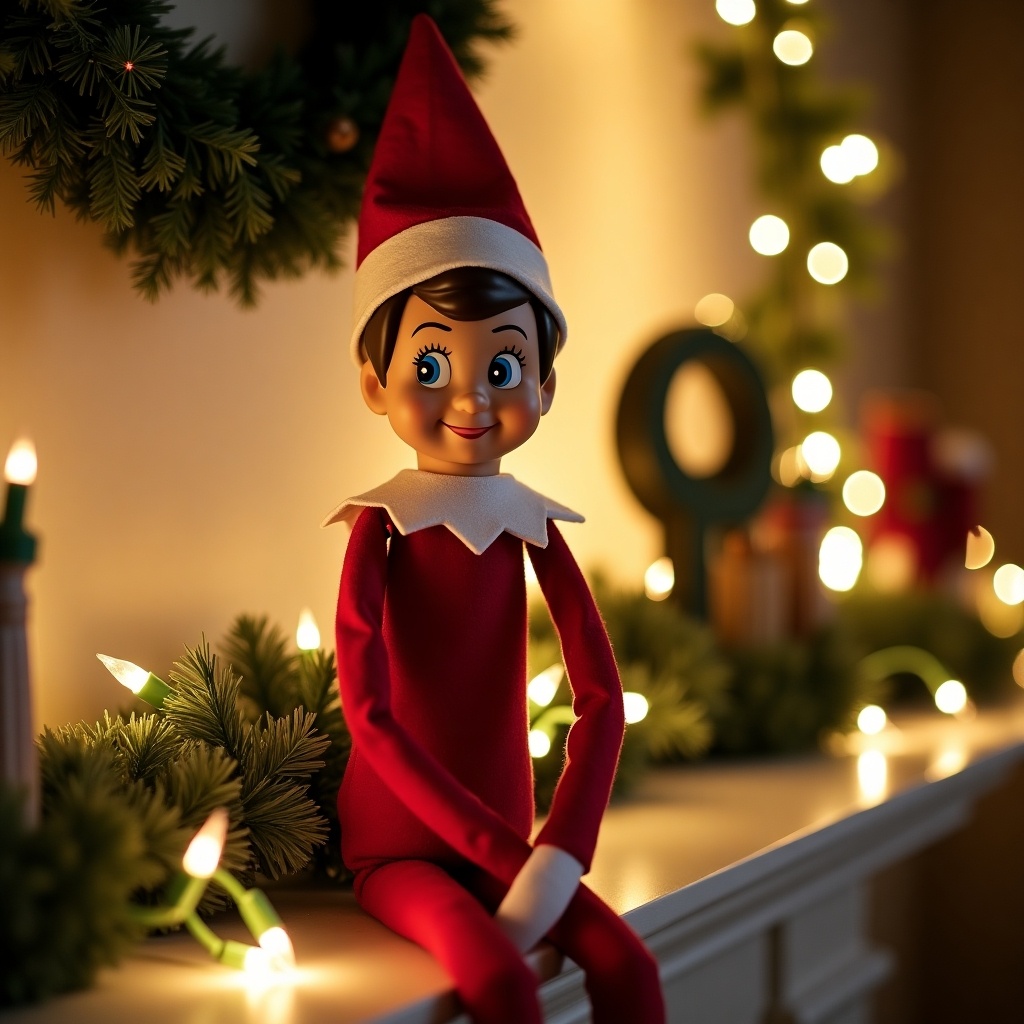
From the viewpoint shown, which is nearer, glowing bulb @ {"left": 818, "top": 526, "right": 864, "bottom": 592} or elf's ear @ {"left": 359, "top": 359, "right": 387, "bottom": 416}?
elf's ear @ {"left": 359, "top": 359, "right": 387, "bottom": 416}

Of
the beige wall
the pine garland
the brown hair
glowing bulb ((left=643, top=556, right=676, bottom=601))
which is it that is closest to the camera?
the brown hair

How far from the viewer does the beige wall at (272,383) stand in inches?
30.7

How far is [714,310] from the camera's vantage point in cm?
152

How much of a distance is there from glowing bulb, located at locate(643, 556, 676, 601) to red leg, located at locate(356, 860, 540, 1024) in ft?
1.86

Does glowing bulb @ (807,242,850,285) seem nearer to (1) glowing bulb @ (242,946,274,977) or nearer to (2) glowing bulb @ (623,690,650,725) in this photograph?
(2) glowing bulb @ (623,690,650,725)

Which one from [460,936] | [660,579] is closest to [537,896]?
[460,936]

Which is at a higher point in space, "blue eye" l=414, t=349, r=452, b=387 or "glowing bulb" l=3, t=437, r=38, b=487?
"blue eye" l=414, t=349, r=452, b=387

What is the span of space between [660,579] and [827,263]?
532 mm

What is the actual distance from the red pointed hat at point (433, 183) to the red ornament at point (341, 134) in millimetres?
103

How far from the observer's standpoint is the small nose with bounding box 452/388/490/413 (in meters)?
0.67

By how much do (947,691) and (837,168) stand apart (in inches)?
26.8

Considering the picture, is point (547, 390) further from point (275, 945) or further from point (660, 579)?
point (660, 579)

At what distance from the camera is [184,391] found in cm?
87

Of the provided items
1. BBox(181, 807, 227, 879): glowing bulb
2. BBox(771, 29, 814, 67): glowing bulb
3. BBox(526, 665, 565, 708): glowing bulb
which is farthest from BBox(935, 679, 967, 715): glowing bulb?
BBox(181, 807, 227, 879): glowing bulb
